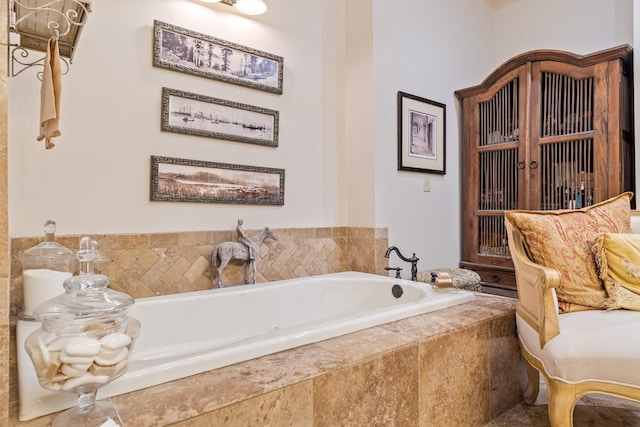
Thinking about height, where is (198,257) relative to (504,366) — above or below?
above

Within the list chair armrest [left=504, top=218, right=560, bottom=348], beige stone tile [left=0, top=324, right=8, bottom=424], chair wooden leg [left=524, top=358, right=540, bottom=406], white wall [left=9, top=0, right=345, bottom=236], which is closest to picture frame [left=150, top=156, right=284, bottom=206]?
white wall [left=9, top=0, right=345, bottom=236]

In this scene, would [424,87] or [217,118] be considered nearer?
[217,118]

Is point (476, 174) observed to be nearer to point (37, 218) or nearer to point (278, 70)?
point (278, 70)

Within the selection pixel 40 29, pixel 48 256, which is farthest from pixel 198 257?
pixel 40 29

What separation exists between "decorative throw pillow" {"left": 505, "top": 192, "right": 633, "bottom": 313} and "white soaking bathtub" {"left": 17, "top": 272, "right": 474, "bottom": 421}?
0.46 metres

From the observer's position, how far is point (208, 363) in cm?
115

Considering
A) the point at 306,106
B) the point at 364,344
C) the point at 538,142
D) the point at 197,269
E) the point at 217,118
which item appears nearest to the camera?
the point at 364,344

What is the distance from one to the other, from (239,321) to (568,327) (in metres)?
1.53

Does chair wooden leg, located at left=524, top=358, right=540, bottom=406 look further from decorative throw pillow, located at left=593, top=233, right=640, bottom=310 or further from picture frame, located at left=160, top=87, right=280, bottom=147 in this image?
picture frame, located at left=160, top=87, right=280, bottom=147

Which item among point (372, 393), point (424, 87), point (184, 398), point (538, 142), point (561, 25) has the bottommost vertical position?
point (372, 393)

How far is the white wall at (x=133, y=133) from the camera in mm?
1807

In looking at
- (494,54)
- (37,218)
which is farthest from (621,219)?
(37,218)

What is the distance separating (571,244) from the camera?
5.83 feet

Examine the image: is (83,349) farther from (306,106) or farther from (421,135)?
(421,135)
